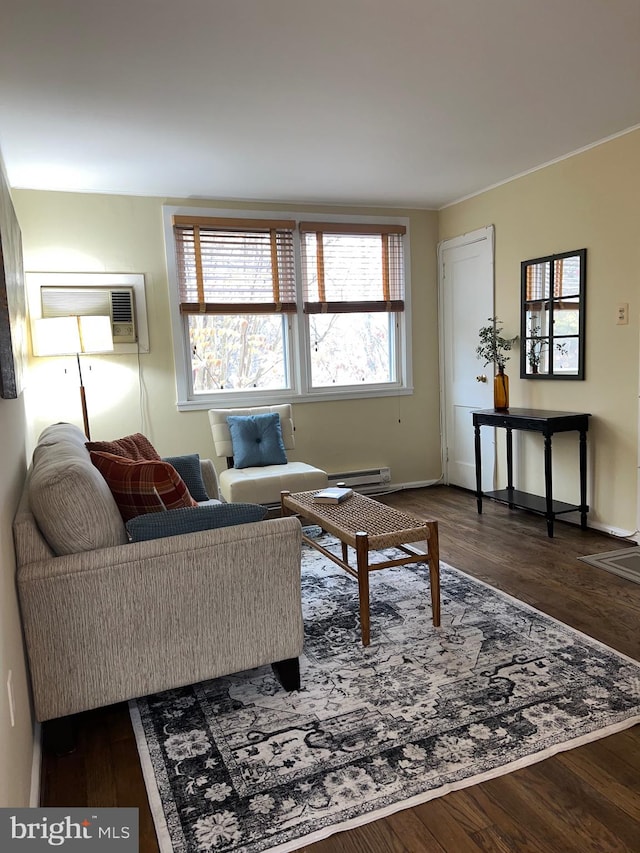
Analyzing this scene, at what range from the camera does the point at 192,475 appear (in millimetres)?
3693

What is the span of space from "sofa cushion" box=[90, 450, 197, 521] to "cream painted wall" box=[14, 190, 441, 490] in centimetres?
234

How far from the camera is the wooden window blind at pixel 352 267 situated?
17.2ft

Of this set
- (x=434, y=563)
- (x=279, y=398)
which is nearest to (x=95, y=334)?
(x=279, y=398)

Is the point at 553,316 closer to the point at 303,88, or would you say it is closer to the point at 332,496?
the point at 332,496

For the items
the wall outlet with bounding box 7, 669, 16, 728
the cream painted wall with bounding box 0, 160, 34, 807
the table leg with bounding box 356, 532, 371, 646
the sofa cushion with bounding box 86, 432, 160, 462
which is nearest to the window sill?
the sofa cushion with bounding box 86, 432, 160, 462

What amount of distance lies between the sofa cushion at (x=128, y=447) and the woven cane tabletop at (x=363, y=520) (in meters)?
0.83

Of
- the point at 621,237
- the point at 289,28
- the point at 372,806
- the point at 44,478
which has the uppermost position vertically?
the point at 289,28

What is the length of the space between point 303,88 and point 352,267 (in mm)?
2497

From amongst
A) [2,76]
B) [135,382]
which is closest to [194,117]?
[2,76]

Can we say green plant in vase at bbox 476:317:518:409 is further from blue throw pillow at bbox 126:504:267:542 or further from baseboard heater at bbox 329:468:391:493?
blue throw pillow at bbox 126:504:267:542

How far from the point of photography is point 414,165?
4.26m

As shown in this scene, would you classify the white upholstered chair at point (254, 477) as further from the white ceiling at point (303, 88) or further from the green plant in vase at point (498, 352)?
the white ceiling at point (303, 88)

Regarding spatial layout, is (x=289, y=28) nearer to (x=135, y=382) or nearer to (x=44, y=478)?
(x=44, y=478)

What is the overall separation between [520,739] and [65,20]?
9.84ft
